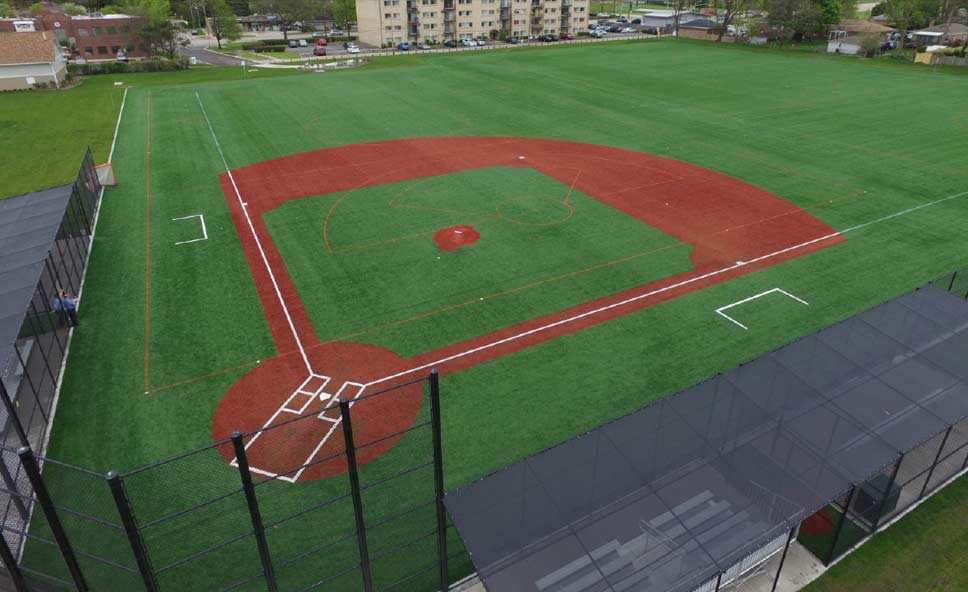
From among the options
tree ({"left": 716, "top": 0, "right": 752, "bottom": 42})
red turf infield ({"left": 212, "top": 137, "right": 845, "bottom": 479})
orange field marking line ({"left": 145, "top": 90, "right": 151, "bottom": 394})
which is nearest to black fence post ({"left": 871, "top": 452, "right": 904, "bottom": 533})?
red turf infield ({"left": 212, "top": 137, "right": 845, "bottom": 479})

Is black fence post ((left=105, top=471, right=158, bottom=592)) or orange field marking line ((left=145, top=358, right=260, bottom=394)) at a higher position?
black fence post ((left=105, top=471, right=158, bottom=592))

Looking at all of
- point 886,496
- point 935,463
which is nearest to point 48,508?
point 886,496

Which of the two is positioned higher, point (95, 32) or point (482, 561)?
point (95, 32)

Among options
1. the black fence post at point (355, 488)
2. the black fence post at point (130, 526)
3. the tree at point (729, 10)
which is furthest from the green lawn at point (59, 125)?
the tree at point (729, 10)

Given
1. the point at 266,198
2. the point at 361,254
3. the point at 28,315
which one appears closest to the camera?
the point at 28,315

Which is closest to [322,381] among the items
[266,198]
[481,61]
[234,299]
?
[234,299]

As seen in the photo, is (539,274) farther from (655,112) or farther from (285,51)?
(285,51)

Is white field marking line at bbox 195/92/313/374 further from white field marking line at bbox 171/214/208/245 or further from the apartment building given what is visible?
the apartment building
